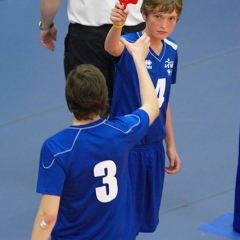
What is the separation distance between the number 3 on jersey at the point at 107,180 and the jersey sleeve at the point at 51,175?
0.41 ft

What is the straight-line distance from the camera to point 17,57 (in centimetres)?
607

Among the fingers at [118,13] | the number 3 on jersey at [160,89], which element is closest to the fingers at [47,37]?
the number 3 on jersey at [160,89]

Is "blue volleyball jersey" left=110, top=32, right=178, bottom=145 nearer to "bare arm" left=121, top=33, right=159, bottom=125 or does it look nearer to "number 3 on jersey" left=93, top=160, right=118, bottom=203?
"bare arm" left=121, top=33, right=159, bottom=125

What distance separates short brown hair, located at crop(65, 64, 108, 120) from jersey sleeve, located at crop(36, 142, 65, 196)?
0.17 m

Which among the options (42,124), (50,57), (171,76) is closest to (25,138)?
(42,124)

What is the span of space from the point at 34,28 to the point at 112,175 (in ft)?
16.0

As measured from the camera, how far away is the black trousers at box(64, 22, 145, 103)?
2.86 meters

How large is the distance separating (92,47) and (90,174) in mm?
1033

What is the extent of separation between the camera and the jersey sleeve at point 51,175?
6.39 feet

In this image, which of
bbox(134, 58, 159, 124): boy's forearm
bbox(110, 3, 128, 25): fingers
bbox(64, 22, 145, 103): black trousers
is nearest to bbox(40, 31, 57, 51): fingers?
bbox(64, 22, 145, 103): black trousers

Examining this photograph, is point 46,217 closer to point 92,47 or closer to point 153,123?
point 153,123

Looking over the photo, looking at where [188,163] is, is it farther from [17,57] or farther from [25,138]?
[17,57]

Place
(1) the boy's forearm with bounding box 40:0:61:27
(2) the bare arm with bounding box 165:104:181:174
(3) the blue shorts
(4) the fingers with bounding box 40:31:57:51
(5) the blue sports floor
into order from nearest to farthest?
(3) the blue shorts, (2) the bare arm with bounding box 165:104:181:174, (1) the boy's forearm with bounding box 40:0:61:27, (4) the fingers with bounding box 40:31:57:51, (5) the blue sports floor

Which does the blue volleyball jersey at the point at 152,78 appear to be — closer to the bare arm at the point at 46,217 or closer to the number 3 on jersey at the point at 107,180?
the number 3 on jersey at the point at 107,180
